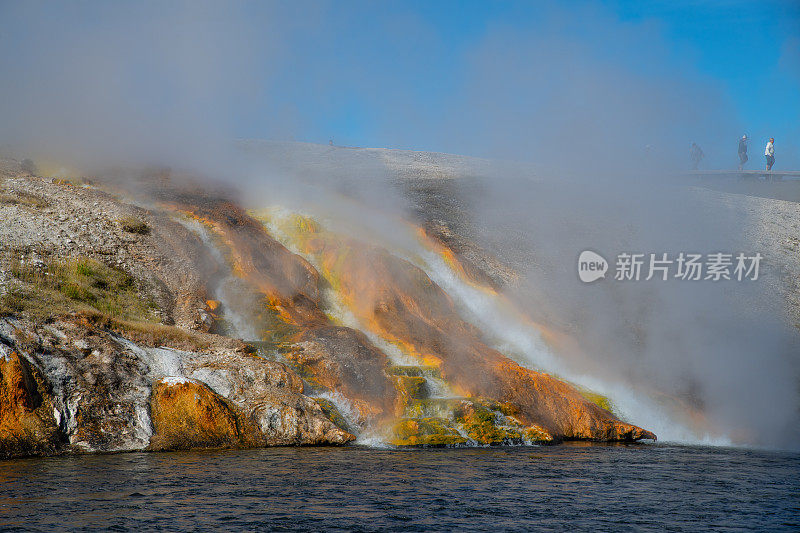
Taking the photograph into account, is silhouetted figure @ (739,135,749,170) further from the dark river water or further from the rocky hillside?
the dark river water

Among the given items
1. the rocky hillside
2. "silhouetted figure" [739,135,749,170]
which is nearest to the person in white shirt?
"silhouetted figure" [739,135,749,170]

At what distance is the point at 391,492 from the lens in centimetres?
1012

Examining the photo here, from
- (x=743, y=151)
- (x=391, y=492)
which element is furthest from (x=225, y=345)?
(x=743, y=151)

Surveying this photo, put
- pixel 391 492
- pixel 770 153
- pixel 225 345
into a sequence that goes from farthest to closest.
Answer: pixel 770 153
pixel 225 345
pixel 391 492

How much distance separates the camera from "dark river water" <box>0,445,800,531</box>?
852cm

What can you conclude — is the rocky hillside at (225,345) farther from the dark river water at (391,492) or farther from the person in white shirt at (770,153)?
the person in white shirt at (770,153)

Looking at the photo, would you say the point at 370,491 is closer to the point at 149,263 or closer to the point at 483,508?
the point at 483,508

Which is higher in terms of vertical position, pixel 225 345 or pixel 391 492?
pixel 225 345

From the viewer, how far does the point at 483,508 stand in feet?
30.7

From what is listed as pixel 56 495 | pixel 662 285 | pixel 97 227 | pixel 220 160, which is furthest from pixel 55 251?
pixel 662 285

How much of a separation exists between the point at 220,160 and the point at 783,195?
1515 inches

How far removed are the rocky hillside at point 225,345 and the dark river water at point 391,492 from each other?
3.56 ft

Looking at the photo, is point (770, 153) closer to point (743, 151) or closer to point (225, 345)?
point (743, 151)

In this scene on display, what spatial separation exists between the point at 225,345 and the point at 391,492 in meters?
8.05
